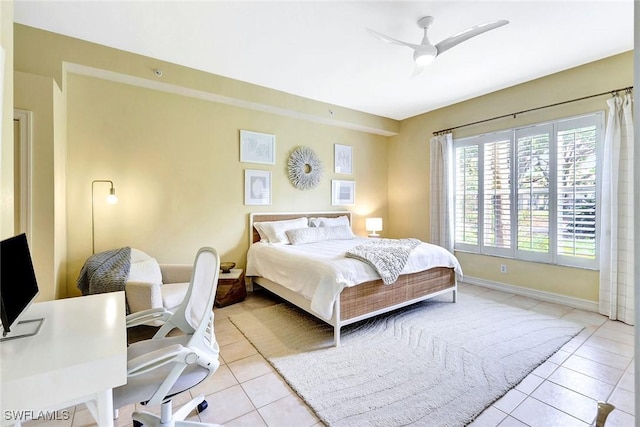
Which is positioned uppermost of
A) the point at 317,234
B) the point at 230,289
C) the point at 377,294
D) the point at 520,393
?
the point at 317,234

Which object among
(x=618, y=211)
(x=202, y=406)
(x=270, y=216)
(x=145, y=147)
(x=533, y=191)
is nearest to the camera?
(x=202, y=406)

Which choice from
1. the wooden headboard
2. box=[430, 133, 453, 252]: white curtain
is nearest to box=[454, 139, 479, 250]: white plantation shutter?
box=[430, 133, 453, 252]: white curtain

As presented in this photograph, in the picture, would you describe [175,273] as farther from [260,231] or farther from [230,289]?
[260,231]

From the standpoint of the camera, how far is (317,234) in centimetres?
410

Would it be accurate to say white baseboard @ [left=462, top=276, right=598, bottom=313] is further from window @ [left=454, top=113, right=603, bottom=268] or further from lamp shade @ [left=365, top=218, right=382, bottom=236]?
lamp shade @ [left=365, top=218, right=382, bottom=236]

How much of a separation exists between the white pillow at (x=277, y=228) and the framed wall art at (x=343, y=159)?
54.2 inches

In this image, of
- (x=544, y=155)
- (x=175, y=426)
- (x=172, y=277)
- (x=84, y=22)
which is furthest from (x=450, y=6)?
(x=172, y=277)

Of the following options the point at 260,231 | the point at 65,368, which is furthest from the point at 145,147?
the point at 65,368

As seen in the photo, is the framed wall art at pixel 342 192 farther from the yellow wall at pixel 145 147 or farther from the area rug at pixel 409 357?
the area rug at pixel 409 357

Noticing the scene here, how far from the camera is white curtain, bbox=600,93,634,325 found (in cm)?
290

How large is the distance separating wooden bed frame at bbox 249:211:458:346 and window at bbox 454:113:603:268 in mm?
1213

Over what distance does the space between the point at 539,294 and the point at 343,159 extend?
3485 millimetres

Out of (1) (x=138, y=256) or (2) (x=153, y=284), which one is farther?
(1) (x=138, y=256)

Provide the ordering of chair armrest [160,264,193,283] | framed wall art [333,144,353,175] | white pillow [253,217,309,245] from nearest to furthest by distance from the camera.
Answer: chair armrest [160,264,193,283], white pillow [253,217,309,245], framed wall art [333,144,353,175]
